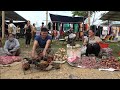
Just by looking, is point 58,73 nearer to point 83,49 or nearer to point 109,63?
point 109,63

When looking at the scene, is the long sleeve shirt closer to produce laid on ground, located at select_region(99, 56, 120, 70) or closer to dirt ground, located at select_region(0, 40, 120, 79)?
dirt ground, located at select_region(0, 40, 120, 79)

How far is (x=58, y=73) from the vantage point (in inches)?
262

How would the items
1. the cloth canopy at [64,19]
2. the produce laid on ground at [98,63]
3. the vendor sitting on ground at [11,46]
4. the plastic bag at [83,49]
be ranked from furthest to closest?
the cloth canopy at [64,19] → the plastic bag at [83,49] → the vendor sitting on ground at [11,46] → the produce laid on ground at [98,63]

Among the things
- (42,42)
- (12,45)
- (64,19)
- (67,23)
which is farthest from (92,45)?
(67,23)

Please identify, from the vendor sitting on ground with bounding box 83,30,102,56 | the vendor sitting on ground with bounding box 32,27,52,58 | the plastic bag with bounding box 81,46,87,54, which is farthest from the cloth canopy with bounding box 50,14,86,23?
the vendor sitting on ground with bounding box 32,27,52,58

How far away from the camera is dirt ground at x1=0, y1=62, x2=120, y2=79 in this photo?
632 centimetres

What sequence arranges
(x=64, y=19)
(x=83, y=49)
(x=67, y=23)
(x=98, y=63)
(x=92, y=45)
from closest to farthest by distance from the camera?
(x=98, y=63) → (x=92, y=45) → (x=83, y=49) → (x=64, y=19) → (x=67, y=23)

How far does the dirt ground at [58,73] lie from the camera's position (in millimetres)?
6316

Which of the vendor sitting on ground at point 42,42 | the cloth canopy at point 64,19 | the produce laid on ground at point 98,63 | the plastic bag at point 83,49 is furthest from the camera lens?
the cloth canopy at point 64,19

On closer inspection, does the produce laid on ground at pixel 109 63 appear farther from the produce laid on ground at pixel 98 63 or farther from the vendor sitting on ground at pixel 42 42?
the vendor sitting on ground at pixel 42 42

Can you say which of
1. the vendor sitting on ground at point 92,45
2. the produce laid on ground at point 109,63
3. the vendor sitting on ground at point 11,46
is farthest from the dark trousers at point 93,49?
the vendor sitting on ground at point 11,46

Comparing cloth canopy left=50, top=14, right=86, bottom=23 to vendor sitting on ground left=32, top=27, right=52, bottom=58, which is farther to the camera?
cloth canopy left=50, top=14, right=86, bottom=23
